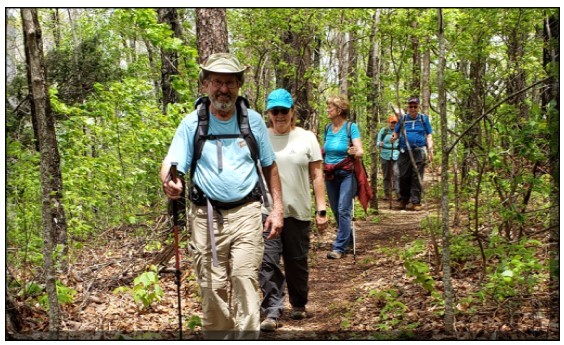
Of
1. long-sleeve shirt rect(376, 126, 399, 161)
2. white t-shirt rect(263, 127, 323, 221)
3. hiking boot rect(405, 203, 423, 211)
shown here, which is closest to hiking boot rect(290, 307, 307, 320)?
white t-shirt rect(263, 127, 323, 221)

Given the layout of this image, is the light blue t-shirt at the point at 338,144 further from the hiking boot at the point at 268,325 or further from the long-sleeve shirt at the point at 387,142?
the long-sleeve shirt at the point at 387,142

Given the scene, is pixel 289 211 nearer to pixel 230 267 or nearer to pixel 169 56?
pixel 230 267

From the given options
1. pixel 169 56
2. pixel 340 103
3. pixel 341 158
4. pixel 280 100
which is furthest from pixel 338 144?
pixel 169 56

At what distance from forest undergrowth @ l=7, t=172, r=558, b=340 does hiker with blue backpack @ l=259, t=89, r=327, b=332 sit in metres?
0.38

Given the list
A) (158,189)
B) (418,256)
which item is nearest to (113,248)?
(158,189)

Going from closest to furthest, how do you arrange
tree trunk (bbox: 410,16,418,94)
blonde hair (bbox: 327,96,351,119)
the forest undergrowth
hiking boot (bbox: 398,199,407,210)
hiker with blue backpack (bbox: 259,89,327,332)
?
the forest undergrowth < hiker with blue backpack (bbox: 259,89,327,332) < blonde hair (bbox: 327,96,351,119) < tree trunk (bbox: 410,16,418,94) < hiking boot (bbox: 398,199,407,210)

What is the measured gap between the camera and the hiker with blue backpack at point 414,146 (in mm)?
11781

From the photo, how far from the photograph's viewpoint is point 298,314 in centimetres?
618

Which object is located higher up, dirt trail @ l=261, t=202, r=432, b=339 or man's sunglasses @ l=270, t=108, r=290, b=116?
man's sunglasses @ l=270, t=108, r=290, b=116

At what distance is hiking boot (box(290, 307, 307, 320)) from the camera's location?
616cm

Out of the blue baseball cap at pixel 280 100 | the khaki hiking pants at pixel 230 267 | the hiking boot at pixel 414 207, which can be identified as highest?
the blue baseball cap at pixel 280 100

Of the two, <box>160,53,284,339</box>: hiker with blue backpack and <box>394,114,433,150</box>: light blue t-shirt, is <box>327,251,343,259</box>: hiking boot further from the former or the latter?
<box>160,53,284,339</box>: hiker with blue backpack

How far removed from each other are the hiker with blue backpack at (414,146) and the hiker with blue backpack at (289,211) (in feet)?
17.9

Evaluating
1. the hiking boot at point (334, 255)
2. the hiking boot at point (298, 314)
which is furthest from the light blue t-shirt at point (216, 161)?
the hiking boot at point (334, 255)
